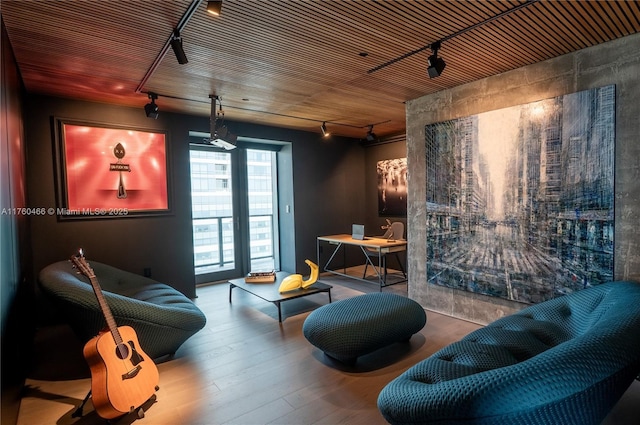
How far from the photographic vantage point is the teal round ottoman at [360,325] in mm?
2580

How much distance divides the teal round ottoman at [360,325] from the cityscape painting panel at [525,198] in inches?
38.5

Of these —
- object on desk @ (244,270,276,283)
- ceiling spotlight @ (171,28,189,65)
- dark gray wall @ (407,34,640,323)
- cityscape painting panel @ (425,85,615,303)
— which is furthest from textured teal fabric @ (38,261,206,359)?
cityscape painting panel @ (425,85,615,303)

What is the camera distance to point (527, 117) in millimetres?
3035

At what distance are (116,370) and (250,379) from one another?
2.98 ft

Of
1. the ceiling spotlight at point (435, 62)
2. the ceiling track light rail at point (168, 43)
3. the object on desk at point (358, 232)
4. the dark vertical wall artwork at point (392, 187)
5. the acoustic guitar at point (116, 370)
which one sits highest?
the ceiling track light rail at point (168, 43)

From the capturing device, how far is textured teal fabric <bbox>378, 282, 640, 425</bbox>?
52.9 inches

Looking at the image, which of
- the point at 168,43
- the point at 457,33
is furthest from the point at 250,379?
the point at 457,33

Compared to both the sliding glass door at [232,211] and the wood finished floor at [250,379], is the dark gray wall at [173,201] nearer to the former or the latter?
the sliding glass door at [232,211]

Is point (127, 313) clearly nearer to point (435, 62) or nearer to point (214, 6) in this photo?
point (214, 6)

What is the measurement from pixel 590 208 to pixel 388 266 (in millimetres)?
3806

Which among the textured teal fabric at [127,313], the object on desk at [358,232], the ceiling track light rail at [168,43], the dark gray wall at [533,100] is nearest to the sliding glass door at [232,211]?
the object on desk at [358,232]

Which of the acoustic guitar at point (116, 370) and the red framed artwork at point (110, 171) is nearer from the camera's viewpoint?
the acoustic guitar at point (116, 370)

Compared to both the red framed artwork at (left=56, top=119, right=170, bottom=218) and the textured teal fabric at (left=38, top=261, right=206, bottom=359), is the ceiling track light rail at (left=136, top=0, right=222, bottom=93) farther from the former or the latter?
the textured teal fabric at (left=38, top=261, right=206, bottom=359)

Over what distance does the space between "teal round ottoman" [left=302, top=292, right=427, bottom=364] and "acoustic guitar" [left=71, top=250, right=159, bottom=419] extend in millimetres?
1211
